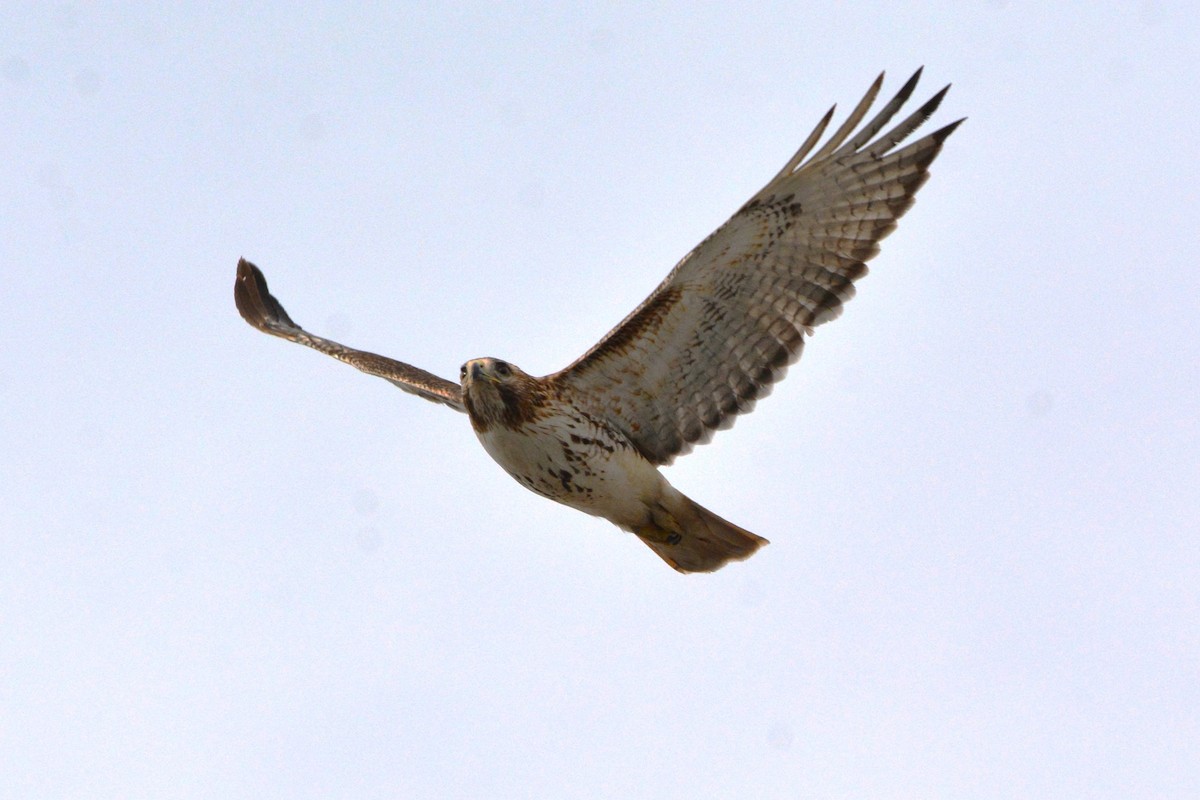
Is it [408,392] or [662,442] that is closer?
[662,442]

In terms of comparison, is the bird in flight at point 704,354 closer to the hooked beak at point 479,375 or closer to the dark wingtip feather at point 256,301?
the hooked beak at point 479,375

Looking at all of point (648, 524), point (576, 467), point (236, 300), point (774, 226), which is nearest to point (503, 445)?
point (576, 467)

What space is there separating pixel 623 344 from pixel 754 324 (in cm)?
91

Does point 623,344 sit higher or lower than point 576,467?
higher

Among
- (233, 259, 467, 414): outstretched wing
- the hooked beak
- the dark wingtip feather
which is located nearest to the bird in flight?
the hooked beak

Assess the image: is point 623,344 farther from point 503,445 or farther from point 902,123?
point 902,123

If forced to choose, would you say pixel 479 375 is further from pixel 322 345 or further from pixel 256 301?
pixel 256 301

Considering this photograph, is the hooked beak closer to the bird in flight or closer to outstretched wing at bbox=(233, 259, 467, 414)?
the bird in flight

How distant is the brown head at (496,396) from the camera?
9672 millimetres

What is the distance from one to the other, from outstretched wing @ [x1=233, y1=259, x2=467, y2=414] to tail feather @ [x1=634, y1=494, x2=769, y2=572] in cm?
160

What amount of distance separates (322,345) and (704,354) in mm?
3692

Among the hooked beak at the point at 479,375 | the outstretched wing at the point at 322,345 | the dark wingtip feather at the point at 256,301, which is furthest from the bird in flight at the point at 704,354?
the dark wingtip feather at the point at 256,301

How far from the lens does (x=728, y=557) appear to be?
34.5 feet

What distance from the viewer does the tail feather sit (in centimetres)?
1040
